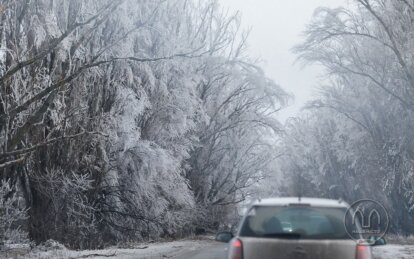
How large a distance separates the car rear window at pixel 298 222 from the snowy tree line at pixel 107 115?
31.1 feet

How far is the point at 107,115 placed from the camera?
2369cm

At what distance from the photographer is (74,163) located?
22.7 m

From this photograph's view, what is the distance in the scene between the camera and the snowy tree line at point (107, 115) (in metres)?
18.8

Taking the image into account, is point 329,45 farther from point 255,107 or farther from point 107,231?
point 107,231

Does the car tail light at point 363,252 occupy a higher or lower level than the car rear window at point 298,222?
lower

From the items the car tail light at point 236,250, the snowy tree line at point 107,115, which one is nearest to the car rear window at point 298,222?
the car tail light at point 236,250

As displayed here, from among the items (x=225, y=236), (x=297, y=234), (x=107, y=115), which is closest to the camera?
(x=297, y=234)

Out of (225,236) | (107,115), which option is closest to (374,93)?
Answer: (107,115)

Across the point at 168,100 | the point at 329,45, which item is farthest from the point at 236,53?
the point at 168,100

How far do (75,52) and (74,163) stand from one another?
4.15m

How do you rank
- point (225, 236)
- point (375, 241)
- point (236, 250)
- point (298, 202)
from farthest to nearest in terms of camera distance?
point (225, 236)
point (375, 241)
point (298, 202)
point (236, 250)

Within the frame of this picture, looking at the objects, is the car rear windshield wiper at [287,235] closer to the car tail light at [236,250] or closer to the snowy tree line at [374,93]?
the car tail light at [236,250]

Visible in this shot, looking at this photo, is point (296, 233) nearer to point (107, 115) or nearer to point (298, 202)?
point (298, 202)

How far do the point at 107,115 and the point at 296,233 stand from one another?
17568 mm
